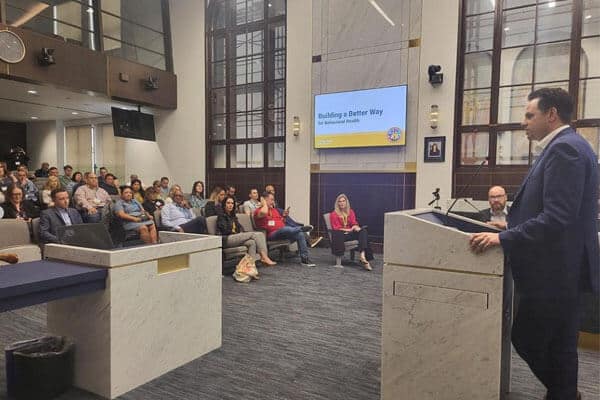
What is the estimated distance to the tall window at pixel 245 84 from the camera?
26.5 feet

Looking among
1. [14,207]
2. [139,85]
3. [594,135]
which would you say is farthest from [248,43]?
[594,135]

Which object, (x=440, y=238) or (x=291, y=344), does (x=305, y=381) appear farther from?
(x=440, y=238)

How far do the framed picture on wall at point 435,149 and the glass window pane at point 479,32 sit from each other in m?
1.44

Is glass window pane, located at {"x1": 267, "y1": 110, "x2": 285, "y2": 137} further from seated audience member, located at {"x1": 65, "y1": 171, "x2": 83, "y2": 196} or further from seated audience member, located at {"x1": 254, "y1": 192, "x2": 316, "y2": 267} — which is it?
seated audience member, located at {"x1": 65, "y1": 171, "x2": 83, "y2": 196}

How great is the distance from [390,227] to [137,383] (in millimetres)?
1648

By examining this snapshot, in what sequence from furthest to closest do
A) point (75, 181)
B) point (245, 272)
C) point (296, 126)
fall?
point (75, 181)
point (296, 126)
point (245, 272)

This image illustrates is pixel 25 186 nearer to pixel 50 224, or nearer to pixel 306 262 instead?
pixel 50 224

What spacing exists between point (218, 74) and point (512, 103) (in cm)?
569

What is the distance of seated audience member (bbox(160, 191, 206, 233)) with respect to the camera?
5.41 metres

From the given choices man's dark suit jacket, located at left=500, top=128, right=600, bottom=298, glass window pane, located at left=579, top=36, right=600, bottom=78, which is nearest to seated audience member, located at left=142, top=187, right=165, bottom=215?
man's dark suit jacket, located at left=500, top=128, right=600, bottom=298

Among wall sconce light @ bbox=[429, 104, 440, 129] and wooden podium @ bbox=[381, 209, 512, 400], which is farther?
wall sconce light @ bbox=[429, 104, 440, 129]

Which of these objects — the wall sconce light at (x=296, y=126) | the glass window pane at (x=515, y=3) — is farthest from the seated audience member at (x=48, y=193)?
the glass window pane at (x=515, y=3)

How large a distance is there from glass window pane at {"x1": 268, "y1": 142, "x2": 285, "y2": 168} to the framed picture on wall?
2.79 meters

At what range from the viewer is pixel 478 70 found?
20.9ft
